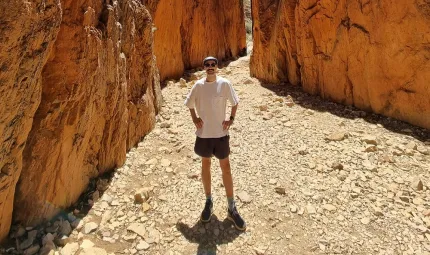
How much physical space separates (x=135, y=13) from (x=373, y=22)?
5.32m

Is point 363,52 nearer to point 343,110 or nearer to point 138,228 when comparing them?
point 343,110

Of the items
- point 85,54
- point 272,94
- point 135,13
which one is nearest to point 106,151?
point 85,54

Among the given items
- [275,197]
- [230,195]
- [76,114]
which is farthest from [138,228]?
[275,197]

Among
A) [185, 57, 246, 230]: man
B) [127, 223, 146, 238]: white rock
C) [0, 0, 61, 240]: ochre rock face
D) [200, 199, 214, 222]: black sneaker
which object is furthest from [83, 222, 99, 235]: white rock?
[185, 57, 246, 230]: man

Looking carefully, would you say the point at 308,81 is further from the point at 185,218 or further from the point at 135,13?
→ the point at 185,218

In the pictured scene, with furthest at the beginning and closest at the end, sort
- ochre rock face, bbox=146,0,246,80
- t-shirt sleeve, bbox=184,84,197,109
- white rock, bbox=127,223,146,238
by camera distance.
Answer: ochre rock face, bbox=146,0,246,80 → white rock, bbox=127,223,146,238 → t-shirt sleeve, bbox=184,84,197,109

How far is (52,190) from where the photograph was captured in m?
3.83

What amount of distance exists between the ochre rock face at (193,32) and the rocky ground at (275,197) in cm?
634

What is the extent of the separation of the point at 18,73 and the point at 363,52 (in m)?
7.00

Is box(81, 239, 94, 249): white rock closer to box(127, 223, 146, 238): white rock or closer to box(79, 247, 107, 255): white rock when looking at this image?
box(79, 247, 107, 255): white rock

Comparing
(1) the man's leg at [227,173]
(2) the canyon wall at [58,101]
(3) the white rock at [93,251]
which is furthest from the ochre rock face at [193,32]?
(3) the white rock at [93,251]

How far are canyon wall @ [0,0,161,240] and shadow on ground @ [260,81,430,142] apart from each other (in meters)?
4.99

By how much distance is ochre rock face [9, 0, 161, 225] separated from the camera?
144 inches

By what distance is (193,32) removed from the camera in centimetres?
1566
